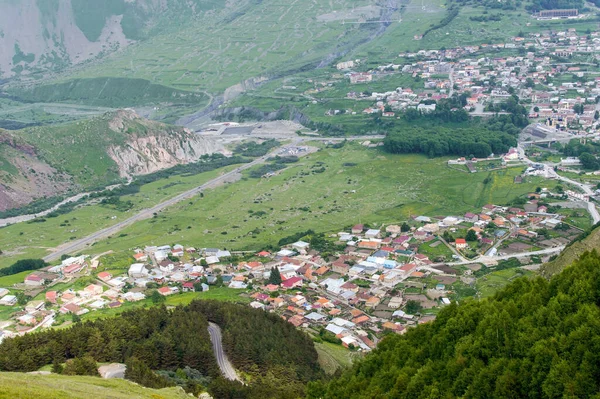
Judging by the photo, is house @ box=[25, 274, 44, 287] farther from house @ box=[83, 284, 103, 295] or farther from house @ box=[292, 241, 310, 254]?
house @ box=[292, 241, 310, 254]

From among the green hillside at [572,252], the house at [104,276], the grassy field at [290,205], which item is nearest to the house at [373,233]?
the grassy field at [290,205]

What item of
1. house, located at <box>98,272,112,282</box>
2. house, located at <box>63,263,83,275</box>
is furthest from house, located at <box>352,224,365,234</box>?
house, located at <box>63,263,83,275</box>

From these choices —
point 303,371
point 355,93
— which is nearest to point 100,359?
point 303,371

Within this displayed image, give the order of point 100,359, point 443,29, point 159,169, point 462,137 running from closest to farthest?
point 100,359, point 462,137, point 159,169, point 443,29

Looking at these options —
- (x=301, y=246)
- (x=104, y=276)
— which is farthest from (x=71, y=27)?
(x=301, y=246)

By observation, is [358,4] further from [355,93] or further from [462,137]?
[462,137]

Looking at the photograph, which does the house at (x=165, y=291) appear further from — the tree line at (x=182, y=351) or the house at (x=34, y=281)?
the tree line at (x=182, y=351)

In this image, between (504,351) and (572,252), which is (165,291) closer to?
(572,252)
